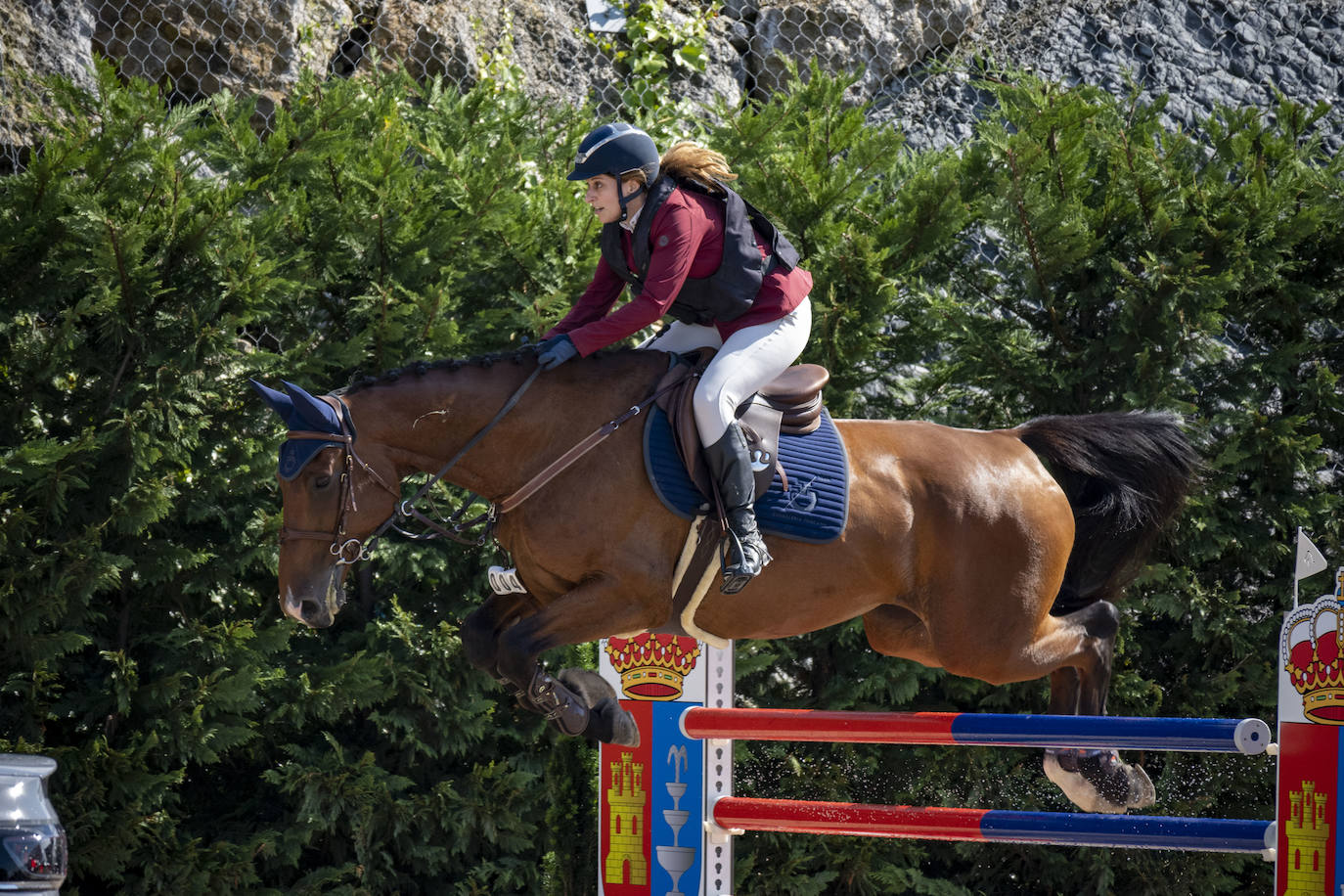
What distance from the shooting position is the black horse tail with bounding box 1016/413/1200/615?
3.71 metres

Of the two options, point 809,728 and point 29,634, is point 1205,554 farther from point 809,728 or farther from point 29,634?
point 29,634

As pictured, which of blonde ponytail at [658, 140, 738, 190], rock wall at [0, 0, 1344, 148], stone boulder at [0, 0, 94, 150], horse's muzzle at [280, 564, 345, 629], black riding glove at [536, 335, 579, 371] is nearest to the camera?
horse's muzzle at [280, 564, 345, 629]

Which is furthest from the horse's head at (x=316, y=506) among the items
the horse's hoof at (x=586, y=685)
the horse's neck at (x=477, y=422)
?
the horse's hoof at (x=586, y=685)

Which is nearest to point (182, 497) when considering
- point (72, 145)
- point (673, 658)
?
point (72, 145)

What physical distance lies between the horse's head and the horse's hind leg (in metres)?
1.91

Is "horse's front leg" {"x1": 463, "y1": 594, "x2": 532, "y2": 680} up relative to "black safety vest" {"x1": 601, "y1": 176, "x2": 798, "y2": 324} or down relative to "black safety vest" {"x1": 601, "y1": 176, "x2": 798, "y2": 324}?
down

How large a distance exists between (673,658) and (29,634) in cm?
208

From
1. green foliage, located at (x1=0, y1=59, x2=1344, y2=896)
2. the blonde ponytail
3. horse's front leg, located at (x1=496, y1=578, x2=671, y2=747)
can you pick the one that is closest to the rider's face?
the blonde ponytail

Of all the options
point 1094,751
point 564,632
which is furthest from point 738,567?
point 1094,751

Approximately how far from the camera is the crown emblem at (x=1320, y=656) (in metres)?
2.93

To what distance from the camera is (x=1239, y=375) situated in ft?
16.2

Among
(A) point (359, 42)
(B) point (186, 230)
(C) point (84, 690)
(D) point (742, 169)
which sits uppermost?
(A) point (359, 42)

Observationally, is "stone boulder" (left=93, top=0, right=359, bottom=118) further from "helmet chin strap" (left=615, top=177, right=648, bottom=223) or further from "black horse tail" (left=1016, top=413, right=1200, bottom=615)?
"black horse tail" (left=1016, top=413, right=1200, bottom=615)

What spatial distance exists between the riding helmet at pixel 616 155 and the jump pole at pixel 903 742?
1.42 metres
